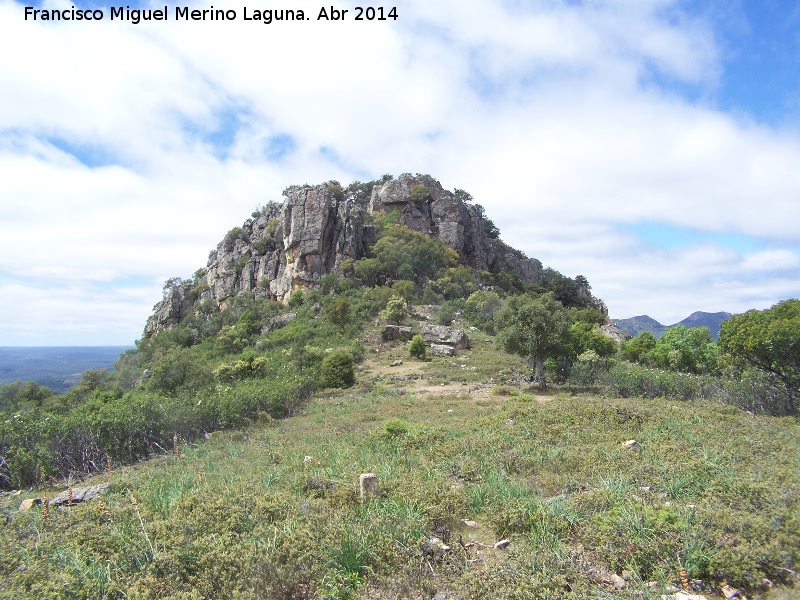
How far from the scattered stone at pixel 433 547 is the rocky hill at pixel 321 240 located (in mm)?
40304

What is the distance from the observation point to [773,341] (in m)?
11.7

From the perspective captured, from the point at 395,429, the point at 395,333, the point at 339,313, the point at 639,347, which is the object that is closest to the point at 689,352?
the point at 639,347

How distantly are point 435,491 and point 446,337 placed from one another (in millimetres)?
24393

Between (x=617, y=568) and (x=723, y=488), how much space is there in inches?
86.9

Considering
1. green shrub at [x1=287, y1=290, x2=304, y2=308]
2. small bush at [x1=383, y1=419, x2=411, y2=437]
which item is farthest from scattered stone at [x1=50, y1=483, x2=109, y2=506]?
green shrub at [x1=287, y1=290, x2=304, y2=308]

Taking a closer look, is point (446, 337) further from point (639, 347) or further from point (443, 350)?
point (639, 347)

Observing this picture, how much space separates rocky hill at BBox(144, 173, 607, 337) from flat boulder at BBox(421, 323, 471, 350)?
670 inches

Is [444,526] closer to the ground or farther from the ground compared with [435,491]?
closer to the ground

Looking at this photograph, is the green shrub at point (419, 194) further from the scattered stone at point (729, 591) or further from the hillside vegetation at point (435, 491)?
the scattered stone at point (729, 591)

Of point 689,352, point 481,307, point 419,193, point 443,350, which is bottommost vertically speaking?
point 689,352

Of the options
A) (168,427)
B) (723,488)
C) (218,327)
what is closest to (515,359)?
(168,427)

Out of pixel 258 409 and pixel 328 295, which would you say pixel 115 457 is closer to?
pixel 258 409

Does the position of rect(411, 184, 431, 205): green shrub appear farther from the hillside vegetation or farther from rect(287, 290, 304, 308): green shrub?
the hillside vegetation

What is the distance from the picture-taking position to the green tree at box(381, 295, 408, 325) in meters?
32.5
